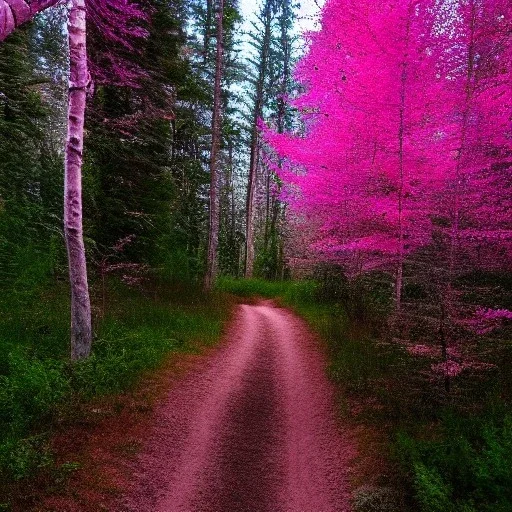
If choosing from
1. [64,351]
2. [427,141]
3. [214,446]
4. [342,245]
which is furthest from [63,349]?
[427,141]

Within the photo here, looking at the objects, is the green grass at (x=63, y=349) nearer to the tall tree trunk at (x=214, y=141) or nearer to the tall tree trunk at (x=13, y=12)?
the tall tree trunk at (x=214, y=141)

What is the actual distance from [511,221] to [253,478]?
25.9ft

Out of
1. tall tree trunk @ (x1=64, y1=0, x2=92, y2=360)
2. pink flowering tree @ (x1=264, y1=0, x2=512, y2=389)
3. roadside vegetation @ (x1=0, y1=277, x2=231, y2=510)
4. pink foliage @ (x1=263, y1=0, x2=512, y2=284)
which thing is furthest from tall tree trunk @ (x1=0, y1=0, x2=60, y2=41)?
pink foliage @ (x1=263, y1=0, x2=512, y2=284)

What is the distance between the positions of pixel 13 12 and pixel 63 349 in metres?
7.04

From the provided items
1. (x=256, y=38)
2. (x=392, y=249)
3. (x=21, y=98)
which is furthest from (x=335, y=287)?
(x=256, y=38)

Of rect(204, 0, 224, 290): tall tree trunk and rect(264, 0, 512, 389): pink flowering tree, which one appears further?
rect(204, 0, 224, 290): tall tree trunk

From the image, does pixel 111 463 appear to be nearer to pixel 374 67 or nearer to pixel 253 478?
pixel 253 478

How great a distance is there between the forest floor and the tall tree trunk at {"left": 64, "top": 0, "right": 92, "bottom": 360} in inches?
62.1

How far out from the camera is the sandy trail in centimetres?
531

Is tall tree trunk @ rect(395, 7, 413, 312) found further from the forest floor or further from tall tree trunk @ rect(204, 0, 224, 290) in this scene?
tall tree trunk @ rect(204, 0, 224, 290)

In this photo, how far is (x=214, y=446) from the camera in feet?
21.2

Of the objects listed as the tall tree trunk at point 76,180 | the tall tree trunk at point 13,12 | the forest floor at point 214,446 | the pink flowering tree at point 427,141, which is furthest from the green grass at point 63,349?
the pink flowering tree at point 427,141

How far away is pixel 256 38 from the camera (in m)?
23.6

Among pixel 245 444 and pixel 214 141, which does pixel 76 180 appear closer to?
pixel 245 444
